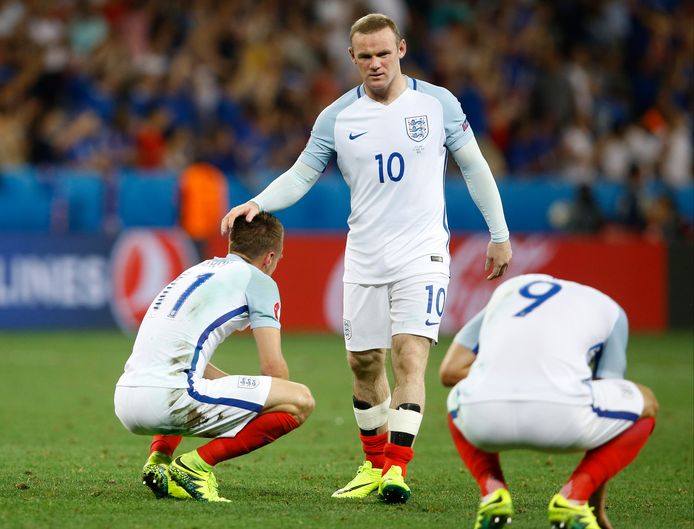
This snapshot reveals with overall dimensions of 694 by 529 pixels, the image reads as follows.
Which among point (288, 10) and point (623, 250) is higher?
point (288, 10)

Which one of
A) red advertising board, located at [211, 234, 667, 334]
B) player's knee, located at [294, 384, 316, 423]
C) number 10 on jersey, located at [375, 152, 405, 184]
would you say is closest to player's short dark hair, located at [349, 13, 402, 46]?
number 10 on jersey, located at [375, 152, 405, 184]

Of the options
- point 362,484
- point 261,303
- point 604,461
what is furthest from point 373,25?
point 604,461

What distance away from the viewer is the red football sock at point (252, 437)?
6.22 m

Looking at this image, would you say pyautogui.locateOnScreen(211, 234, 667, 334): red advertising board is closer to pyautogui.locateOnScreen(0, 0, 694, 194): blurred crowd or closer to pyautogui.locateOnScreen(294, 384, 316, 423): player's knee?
pyautogui.locateOnScreen(0, 0, 694, 194): blurred crowd

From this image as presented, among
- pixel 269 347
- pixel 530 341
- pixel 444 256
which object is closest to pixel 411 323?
pixel 444 256

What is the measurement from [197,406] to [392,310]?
126cm

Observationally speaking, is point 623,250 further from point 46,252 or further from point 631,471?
point 631,471

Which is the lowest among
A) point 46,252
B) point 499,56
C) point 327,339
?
Answer: point 327,339

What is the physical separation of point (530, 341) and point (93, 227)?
12721mm

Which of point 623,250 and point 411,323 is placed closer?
point 411,323

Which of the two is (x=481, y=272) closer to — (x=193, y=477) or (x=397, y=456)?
(x=397, y=456)

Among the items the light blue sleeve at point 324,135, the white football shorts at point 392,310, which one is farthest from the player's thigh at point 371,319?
the light blue sleeve at point 324,135

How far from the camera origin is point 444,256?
6.84m

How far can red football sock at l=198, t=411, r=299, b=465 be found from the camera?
20.4 feet
